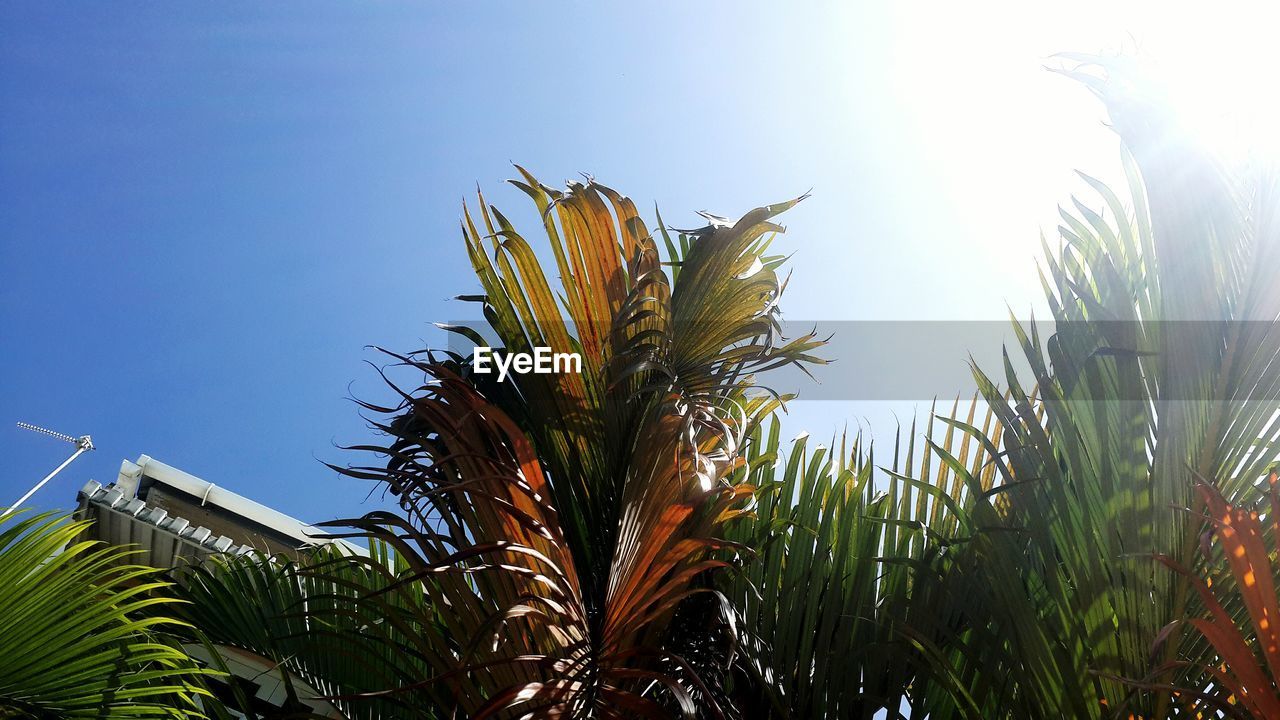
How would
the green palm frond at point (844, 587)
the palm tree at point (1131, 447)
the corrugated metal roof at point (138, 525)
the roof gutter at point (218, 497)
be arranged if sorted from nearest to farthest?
1. the palm tree at point (1131, 447)
2. the green palm frond at point (844, 587)
3. the corrugated metal roof at point (138, 525)
4. the roof gutter at point (218, 497)

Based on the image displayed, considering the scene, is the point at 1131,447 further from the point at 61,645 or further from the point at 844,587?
the point at 61,645

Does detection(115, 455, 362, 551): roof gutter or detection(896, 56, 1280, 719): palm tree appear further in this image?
detection(115, 455, 362, 551): roof gutter

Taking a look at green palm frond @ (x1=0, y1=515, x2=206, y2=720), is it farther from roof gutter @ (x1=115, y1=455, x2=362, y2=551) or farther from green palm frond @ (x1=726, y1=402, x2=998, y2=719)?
roof gutter @ (x1=115, y1=455, x2=362, y2=551)

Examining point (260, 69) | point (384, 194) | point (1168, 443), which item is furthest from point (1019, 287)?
point (260, 69)

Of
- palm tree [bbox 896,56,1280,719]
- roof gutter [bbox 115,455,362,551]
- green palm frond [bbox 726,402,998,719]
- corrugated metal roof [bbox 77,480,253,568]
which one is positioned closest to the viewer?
palm tree [bbox 896,56,1280,719]

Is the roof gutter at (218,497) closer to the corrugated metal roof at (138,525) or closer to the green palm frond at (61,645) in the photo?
the corrugated metal roof at (138,525)

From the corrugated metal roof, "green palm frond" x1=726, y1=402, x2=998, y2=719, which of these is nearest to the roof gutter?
the corrugated metal roof

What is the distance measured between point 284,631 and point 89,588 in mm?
641

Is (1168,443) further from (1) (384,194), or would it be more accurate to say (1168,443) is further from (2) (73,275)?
(2) (73,275)

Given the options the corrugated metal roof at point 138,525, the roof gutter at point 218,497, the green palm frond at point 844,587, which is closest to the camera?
the green palm frond at point 844,587

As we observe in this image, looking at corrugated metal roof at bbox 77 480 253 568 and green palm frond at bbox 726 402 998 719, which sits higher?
corrugated metal roof at bbox 77 480 253 568

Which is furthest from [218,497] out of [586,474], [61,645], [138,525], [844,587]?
[844,587]

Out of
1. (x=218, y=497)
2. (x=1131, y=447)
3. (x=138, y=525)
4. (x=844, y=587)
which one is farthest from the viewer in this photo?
(x=218, y=497)

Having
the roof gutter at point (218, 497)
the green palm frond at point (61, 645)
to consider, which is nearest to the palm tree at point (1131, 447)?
the green palm frond at point (61, 645)
